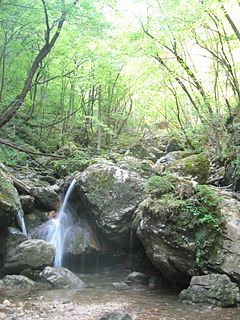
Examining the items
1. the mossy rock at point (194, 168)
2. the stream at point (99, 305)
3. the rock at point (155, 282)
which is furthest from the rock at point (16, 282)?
the mossy rock at point (194, 168)

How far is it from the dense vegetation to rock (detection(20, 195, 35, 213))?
127cm

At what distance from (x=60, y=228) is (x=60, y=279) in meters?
3.29

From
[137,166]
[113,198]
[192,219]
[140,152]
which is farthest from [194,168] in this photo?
[140,152]

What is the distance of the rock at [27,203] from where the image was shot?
36.4 ft

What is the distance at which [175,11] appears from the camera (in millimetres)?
11984

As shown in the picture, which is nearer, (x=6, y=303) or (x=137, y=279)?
(x=6, y=303)

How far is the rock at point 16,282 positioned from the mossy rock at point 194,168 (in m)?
5.53

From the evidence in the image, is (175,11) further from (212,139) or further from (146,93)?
(146,93)

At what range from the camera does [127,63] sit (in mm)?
14062

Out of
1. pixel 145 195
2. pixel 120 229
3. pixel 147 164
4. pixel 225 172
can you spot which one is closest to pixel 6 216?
pixel 120 229

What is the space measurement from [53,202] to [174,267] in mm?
5437

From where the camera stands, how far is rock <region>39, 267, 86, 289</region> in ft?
Result: 26.8

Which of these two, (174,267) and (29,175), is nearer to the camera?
(174,267)

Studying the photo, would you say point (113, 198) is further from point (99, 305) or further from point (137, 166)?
point (99, 305)
